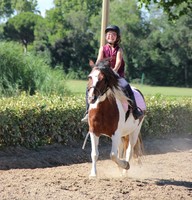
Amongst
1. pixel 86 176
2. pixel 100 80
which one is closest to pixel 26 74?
pixel 86 176

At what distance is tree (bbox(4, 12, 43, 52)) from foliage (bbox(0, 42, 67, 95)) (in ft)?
220

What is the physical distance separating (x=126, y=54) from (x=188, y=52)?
25.6ft

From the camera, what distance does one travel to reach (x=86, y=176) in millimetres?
9312

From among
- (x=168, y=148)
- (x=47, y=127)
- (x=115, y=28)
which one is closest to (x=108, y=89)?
(x=115, y=28)

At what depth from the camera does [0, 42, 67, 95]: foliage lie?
1933 centimetres

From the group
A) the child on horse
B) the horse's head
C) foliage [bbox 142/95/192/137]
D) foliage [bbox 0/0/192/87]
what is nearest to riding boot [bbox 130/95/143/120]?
the child on horse

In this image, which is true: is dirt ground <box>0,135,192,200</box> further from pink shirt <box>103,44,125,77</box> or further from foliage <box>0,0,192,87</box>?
foliage <box>0,0,192,87</box>

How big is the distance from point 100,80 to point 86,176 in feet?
5.84

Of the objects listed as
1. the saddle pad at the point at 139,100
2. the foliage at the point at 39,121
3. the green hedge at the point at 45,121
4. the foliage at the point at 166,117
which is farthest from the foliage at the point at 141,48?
the saddle pad at the point at 139,100

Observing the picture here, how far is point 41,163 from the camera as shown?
1139cm

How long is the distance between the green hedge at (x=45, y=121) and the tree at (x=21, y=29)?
72805mm

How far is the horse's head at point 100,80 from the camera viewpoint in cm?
847

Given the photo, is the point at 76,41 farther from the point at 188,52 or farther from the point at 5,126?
the point at 5,126

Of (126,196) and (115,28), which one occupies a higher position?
(115,28)
